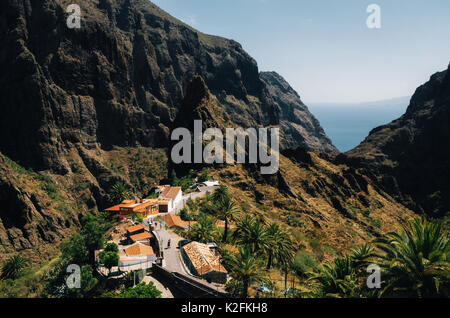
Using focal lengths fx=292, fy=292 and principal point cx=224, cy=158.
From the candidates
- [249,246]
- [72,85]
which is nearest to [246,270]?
[249,246]

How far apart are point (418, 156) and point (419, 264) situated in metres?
173

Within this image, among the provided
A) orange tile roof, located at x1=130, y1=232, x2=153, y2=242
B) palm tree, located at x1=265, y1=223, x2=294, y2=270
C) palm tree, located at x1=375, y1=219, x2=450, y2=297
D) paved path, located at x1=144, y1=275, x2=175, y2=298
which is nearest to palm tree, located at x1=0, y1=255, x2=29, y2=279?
orange tile roof, located at x1=130, y1=232, x2=153, y2=242

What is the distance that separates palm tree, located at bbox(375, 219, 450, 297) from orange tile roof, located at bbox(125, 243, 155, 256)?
102 feet

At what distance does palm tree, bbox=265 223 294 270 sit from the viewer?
34.8 metres

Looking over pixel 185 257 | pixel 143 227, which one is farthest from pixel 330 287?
pixel 143 227

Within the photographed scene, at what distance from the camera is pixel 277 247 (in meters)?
35.2

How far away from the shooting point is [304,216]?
88.3 m

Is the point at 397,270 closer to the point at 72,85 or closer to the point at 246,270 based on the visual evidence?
the point at 246,270

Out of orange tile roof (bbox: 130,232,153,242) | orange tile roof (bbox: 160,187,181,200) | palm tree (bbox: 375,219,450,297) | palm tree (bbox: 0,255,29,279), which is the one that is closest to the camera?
palm tree (bbox: 375,219,450,297)

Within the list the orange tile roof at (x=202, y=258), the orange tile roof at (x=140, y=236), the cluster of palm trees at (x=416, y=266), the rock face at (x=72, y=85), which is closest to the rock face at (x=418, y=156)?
the rock face at (x=72, y=85)

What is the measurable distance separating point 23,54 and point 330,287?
430 ft

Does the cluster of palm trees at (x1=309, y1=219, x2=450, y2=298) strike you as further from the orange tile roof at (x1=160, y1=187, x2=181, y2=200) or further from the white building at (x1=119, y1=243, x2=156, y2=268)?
the orange tile roof at (x1=160, y1=187, x2=181, y2=200)
